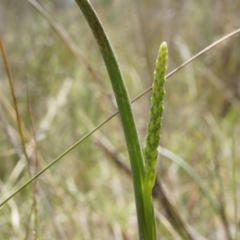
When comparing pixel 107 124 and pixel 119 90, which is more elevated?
pixel 107 124

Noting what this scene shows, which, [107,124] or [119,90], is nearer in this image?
[119,90]

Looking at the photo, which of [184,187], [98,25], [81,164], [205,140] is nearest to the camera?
[98,25]

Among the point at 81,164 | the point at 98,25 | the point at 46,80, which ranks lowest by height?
the point at 98,25

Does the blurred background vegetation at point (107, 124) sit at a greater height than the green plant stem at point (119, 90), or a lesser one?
greater

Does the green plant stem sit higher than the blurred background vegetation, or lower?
lower

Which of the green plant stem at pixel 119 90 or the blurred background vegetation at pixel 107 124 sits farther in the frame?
the blurred background vegetation at pixel 107 124

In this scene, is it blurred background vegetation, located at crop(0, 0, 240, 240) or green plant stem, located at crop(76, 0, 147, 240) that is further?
blurred background vegetation, located at crop(0, 0, 240, 240)

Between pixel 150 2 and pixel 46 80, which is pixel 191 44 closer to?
pixel 150 2

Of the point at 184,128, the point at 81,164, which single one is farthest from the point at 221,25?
the point at 81,164
